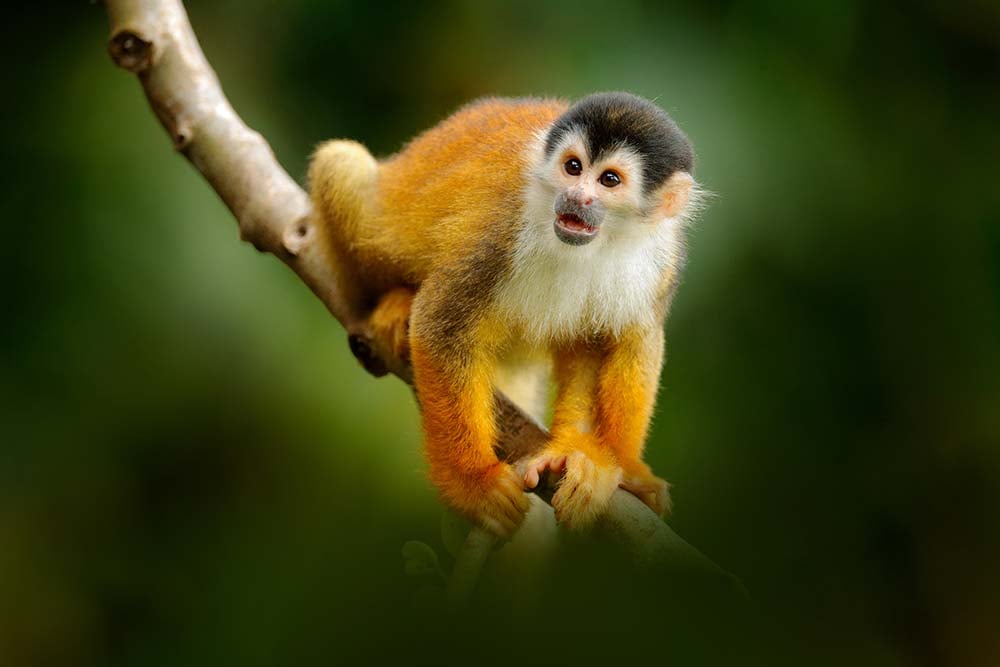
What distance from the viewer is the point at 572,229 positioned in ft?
8.31

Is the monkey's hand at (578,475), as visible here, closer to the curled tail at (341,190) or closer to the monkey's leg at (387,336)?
the monkey's leg at (387,336)

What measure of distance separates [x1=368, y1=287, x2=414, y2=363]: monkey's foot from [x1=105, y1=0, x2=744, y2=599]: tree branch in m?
0.04

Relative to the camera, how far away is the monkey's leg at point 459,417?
267 cm

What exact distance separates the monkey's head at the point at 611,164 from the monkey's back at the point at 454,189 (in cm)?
20

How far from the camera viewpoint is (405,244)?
3.09m

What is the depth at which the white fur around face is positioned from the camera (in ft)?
8.77

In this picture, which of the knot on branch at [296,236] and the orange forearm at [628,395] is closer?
the orange forearm at [628,395]

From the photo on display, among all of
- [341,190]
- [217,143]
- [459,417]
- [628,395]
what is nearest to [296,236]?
[341,190]

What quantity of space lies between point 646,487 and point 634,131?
92cm

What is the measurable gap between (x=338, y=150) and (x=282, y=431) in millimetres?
1319

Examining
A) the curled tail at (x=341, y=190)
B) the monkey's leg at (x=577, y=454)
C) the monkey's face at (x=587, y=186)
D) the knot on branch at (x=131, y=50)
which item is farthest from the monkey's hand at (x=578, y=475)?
the knot on branch at (x=131, y=50)

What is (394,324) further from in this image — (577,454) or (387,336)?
(577,454)

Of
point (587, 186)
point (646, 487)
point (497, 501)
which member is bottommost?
point (497, 501)

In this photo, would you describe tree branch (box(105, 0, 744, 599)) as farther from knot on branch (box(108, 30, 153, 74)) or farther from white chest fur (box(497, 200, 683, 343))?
white chest fur (box(497, 200, 683, 343))
